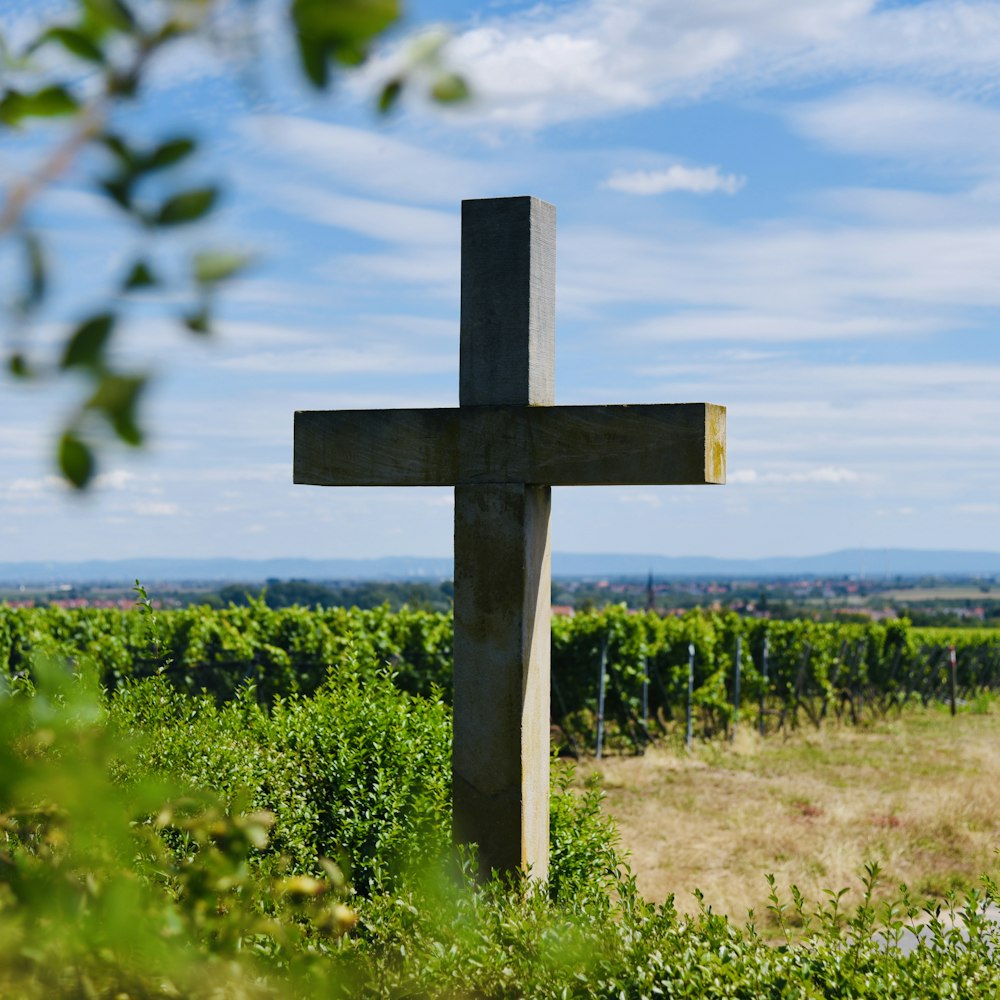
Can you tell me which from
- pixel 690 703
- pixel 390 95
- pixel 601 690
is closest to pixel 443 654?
pixel 601 690

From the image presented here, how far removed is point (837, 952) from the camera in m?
3.33

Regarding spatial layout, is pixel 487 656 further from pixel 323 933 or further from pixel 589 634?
pixel 589 634

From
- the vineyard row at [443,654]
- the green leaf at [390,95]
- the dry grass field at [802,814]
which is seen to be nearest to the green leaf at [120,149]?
the green leaf at [390,95]

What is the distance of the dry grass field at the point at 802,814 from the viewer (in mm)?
7883

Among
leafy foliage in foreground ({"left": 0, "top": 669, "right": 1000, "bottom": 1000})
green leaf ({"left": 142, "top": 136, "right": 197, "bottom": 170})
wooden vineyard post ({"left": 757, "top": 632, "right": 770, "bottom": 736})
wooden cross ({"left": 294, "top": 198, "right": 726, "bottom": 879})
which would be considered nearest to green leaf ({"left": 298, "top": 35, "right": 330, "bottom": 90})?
green leaf ({"left": 142, "top": 136, "right": 197, "bottom": 170})

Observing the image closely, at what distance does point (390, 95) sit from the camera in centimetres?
107

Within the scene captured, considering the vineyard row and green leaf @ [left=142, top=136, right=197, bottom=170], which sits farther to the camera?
the vineyard row

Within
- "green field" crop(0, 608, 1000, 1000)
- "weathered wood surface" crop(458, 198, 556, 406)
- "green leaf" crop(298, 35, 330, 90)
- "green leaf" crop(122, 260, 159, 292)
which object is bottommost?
"green field" crop(0, 608, 1000, 1000)

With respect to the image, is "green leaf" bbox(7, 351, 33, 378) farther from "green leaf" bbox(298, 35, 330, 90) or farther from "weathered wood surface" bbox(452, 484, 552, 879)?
"weathered wood surface" bbox(452, 484, 552, 879)

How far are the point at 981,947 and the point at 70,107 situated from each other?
354 cm

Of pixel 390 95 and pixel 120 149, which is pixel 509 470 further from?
pixel 120 149

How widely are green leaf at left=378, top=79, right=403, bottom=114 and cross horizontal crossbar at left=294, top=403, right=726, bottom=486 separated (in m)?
2.81

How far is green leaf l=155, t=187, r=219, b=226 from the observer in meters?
0.88

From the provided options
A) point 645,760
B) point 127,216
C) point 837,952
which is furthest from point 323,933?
point 645,760
